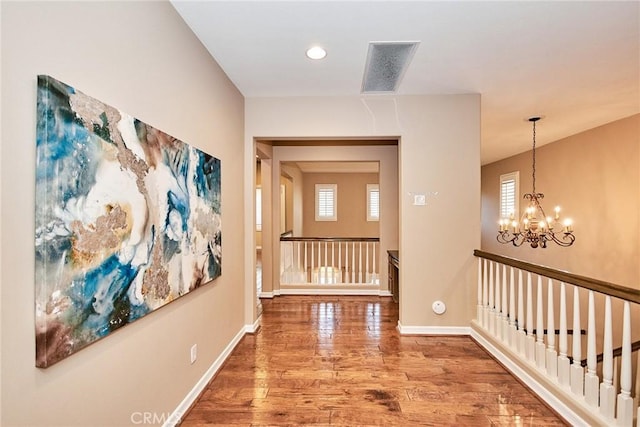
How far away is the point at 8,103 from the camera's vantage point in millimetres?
982

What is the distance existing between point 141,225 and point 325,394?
5.72 ft

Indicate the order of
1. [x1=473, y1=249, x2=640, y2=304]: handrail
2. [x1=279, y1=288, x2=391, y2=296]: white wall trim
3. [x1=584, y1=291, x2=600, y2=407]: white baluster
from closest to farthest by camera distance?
1. [x1=473, y1=249, x2=640, y2=304]: handrail
2. [x1=584, y1=291, x2=600, y2=407]: white baluster
3. [x1=279, y1=288, x2=391, y2=296]: white wall trim

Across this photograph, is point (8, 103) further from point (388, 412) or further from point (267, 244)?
point (267, 244)

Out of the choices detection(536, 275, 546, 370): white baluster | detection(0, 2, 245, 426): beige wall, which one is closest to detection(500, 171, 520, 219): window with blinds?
detection(536, 275, 546, 370): white baluster

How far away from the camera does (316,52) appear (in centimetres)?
254

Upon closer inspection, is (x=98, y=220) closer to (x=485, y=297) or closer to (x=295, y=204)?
(x=485, y=297)

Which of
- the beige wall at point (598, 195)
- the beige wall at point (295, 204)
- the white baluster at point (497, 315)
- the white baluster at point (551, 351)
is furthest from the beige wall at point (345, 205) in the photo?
the white baluster at point (551, 351)

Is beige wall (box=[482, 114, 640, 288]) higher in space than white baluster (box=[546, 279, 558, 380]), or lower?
higher

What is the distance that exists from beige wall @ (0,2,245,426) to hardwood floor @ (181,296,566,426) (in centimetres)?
37

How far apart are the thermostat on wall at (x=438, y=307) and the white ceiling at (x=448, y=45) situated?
229 cm

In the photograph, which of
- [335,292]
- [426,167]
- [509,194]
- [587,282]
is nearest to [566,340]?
[587,282]

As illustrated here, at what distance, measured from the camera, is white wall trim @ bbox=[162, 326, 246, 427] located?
78.2 inches

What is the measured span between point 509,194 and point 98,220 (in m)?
7.66

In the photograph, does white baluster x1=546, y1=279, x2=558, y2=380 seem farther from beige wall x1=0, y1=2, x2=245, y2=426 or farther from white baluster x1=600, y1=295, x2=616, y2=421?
beige wall x1=0, y1=2, x2=245, y2=426
